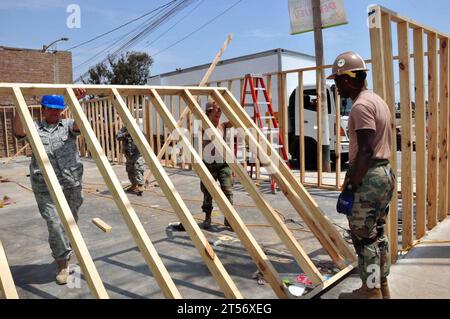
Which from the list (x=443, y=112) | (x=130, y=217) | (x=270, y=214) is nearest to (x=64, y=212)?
(x=130, y=217)

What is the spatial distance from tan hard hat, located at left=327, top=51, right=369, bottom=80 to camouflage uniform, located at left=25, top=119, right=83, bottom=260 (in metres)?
2.41

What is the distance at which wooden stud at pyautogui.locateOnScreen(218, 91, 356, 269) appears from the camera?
11.3 feet

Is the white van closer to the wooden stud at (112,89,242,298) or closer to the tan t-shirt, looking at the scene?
the tan t-shirt

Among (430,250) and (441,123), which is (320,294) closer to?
(430,250)

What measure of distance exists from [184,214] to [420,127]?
9.23ft

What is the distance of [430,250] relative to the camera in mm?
3758

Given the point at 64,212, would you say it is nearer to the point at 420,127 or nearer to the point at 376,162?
the point at 376,162

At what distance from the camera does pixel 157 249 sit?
4.15 m

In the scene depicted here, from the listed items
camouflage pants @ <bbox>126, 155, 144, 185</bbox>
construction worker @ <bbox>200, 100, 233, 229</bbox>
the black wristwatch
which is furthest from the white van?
the black wristwatch

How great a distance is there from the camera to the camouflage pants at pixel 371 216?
8.73 ft

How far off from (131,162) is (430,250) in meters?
5.07

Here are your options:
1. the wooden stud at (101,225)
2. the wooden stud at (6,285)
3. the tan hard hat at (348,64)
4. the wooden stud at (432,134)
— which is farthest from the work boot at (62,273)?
the wooden stud at (432,134)

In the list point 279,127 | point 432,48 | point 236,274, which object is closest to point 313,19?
point 279,127
